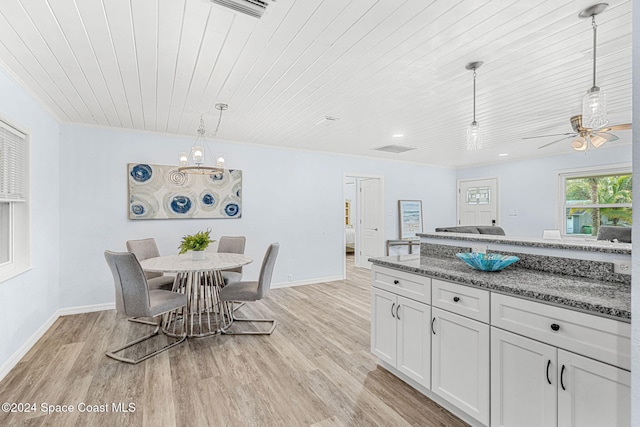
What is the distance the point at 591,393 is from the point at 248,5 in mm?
2426

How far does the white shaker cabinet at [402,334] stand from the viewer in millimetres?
2064

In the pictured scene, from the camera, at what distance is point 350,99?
10.1 ft

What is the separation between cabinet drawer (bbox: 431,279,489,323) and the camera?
5.66 feet

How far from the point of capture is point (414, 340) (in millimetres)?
2135

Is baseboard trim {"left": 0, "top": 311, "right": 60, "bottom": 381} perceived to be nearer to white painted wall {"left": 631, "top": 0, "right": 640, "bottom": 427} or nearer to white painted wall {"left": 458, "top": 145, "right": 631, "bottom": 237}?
white painted wall {"left": 631, "top": 0, "right": 640, "bottom": 427}

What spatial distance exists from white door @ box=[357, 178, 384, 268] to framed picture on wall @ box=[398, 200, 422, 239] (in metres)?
0.48

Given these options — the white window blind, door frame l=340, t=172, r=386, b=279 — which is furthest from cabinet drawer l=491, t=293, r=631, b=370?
door frame l=340, t=172, r=386, b=279

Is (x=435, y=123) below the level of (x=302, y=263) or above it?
above

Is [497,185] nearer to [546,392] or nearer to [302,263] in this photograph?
[302,263]

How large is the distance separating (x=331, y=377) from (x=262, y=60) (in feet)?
8.00

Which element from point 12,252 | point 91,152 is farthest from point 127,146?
point 12,252

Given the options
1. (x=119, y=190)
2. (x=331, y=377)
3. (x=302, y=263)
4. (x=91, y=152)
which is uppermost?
(x=91, y=152)

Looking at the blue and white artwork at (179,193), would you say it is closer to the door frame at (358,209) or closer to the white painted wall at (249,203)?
the white painted wall at (249,203)

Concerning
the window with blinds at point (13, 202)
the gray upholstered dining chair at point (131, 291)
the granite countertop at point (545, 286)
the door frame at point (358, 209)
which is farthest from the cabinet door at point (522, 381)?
the door frame at point (358, 209)
